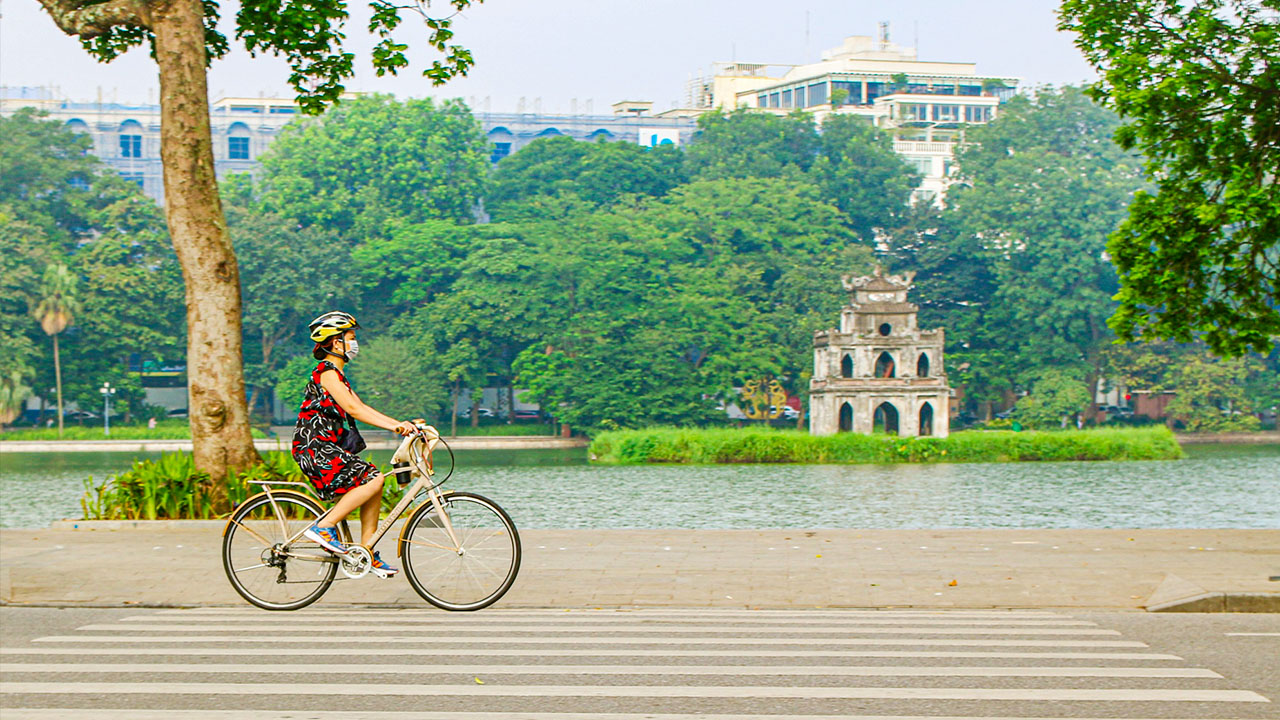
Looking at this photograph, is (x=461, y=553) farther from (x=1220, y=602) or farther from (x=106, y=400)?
(x=106, y=400)

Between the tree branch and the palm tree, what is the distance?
189ft

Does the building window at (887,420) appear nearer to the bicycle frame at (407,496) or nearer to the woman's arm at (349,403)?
the bicycle frame at (407,496)

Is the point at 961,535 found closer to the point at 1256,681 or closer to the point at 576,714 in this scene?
the point at 1256,681

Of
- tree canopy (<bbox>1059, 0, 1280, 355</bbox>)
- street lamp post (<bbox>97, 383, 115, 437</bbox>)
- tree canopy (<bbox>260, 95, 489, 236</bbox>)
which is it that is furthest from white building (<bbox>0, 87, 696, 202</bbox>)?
tree canopy (<bbox>1059, 0, 1280, 355</bbox>)

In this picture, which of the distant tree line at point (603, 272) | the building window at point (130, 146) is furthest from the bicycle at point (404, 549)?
the building window at point (130, 146)

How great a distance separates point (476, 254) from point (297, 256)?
29.2 ft

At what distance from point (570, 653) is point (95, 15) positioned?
1221 centimetres

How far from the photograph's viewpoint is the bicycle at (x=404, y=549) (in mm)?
9883

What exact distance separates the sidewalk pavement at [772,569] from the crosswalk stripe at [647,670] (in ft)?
7.33

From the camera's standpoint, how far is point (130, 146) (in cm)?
11631

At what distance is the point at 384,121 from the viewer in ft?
289

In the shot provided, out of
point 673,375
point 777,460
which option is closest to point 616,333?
point 673,375

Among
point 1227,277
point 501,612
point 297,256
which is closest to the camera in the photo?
point 501,612

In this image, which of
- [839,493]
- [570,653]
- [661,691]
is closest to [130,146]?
[839,493]
